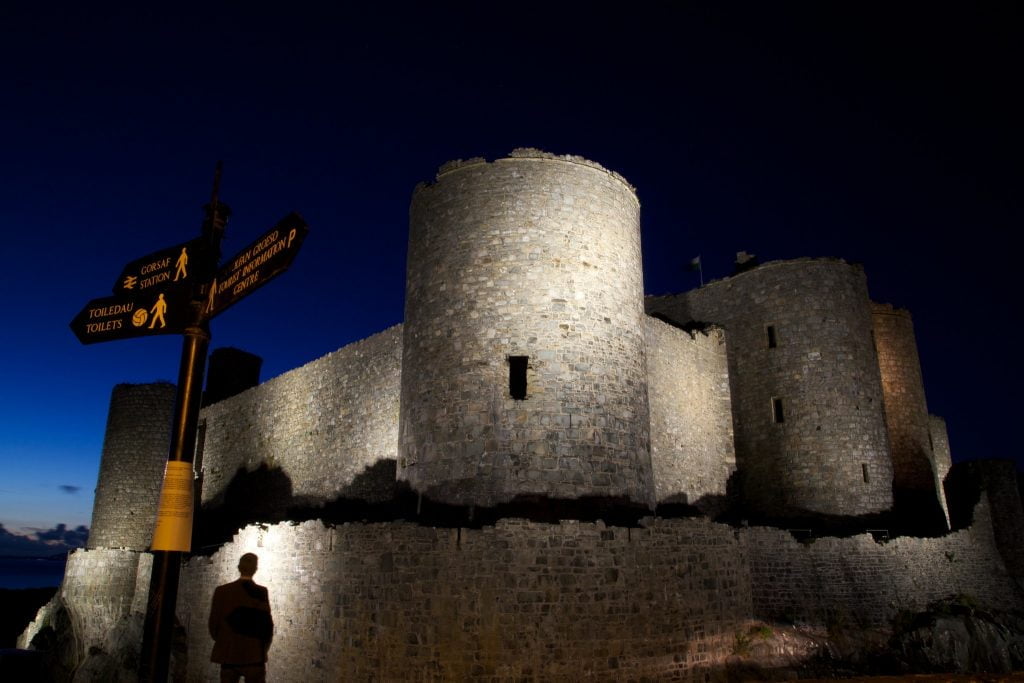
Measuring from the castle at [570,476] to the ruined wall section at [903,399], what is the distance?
8cm

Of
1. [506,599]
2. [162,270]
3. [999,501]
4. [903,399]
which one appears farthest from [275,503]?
[999,501]

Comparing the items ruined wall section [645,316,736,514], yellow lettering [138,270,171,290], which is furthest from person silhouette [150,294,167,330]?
ruined wall section [645,316,736,514]

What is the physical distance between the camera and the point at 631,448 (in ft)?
41.6

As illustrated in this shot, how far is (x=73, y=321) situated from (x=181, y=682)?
1026cm

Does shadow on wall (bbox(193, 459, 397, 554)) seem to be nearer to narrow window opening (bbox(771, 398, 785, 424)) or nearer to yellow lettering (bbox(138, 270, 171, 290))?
yellow lettering (bbox(138, 270, 171, 290))

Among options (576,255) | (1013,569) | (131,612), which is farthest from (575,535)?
(131,612)

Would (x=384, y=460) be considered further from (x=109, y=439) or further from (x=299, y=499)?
(x=109, y=439)

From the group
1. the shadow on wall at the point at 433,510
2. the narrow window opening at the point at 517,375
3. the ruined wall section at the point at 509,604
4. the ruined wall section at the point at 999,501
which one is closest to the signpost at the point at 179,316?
the ruined wall section at the point at 509,604

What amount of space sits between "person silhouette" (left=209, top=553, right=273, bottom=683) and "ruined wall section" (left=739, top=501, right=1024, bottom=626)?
8890mm

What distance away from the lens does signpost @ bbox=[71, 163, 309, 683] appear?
235 inches

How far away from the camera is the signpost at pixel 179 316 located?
598cm

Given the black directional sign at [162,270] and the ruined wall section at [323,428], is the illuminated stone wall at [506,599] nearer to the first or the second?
the black directional sign at [162,270]

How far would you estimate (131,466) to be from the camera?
2623cm

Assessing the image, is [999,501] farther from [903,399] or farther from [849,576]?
[849,576]
